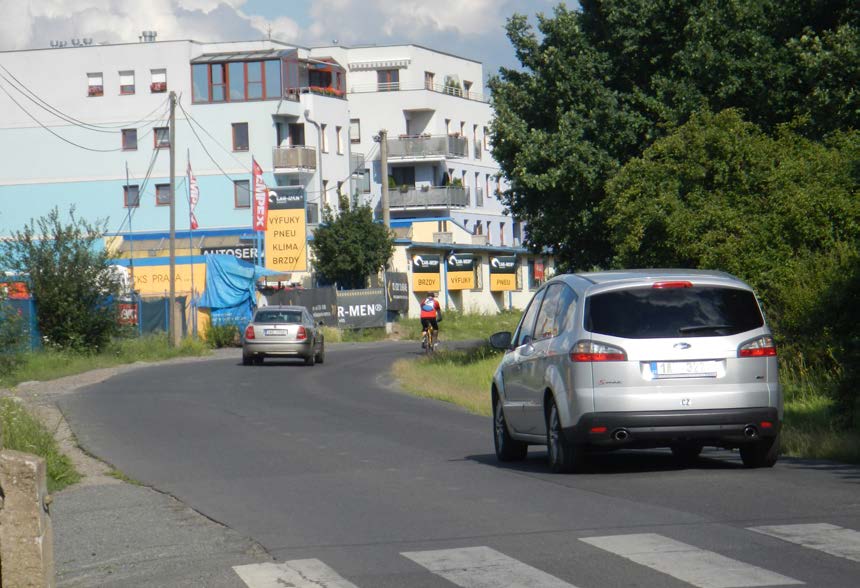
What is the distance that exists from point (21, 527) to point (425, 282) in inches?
2585

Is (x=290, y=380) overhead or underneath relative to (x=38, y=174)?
underneath

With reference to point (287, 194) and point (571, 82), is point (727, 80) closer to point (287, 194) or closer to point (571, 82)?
point (571, 82)

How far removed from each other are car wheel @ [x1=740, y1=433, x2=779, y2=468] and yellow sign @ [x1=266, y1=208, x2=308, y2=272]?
51087 mm

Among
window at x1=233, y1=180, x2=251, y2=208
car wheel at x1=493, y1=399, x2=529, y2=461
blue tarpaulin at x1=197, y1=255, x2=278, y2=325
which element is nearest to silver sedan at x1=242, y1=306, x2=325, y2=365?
blue tarpaulin at x1=197, y1=255, x2=278, y2=325

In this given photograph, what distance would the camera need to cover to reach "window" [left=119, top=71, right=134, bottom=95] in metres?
77.9

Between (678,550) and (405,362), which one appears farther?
(405,362)

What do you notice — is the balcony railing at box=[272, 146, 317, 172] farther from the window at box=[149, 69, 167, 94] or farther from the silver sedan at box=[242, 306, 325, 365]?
the silver sedan at box=[242, 306, 325, 365]

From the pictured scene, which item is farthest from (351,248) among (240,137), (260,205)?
(240,137)

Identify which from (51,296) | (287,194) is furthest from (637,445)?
(287,194)

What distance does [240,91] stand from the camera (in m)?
76.9

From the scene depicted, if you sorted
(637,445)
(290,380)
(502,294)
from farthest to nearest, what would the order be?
(502,294) → (290,380) → (637,445)

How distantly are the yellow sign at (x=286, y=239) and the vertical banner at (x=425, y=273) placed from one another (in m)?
9.65

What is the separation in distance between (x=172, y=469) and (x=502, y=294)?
68.7 meters

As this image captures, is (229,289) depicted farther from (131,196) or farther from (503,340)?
(503,340)
